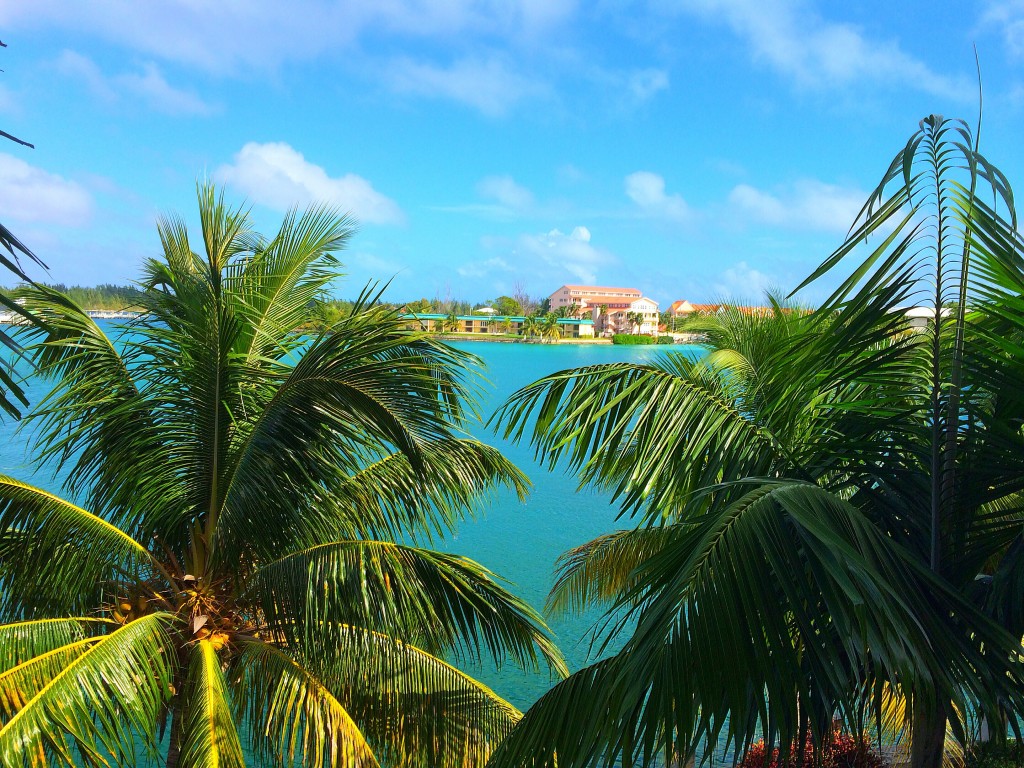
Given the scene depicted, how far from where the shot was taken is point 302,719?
4652 millimetres

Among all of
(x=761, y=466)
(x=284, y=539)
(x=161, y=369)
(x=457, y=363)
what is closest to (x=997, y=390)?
(x=761, y=466)

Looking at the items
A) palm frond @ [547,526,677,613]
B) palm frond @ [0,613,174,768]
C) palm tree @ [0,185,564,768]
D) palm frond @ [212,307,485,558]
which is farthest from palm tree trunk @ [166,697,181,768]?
palm frond @ [547,526,677,613]

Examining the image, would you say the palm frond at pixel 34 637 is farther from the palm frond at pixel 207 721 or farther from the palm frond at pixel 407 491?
the palm frond at pixel 407 491

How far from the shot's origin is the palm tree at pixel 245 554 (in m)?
4.53

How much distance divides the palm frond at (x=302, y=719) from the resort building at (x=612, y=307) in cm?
10144

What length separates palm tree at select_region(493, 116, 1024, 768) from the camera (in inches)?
79.1

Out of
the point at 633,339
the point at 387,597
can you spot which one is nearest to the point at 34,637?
the point at 387,597

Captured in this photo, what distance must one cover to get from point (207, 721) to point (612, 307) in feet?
404

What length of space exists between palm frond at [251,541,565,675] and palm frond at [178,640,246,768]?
1.74 ft

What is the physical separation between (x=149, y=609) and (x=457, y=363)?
8.64ft

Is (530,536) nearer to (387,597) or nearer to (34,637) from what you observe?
(387,597)

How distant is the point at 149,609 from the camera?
17.7 feet

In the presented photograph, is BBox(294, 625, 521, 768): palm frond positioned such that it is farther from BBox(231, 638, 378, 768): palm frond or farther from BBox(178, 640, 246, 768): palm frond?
BBox(178, 640, 246, 768): palm frond

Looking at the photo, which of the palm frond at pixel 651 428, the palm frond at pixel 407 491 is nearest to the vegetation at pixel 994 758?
the palm frond at pixel 651 428
